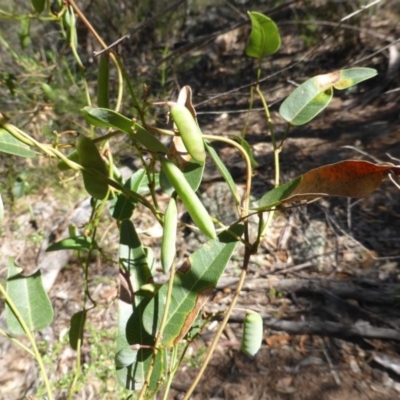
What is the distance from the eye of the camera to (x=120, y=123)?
35 centimetres

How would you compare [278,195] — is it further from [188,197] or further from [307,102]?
[307,102]

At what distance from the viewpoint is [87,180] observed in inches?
15.9

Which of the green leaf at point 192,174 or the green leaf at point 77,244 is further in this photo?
the green leaf at point 77,244

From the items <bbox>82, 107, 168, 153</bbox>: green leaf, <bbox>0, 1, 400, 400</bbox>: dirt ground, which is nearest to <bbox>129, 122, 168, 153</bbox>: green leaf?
<bbox>82, 107, 168, 153</bbox>: green leaf

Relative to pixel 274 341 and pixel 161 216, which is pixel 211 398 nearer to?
pixel 274 341

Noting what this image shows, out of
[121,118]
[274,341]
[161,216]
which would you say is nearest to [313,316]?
[274,341]

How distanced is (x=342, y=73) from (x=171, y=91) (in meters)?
2.26

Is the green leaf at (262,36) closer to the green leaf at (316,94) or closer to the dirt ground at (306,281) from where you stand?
the green leaf at (316,94)

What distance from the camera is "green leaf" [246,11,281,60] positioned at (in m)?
0.53

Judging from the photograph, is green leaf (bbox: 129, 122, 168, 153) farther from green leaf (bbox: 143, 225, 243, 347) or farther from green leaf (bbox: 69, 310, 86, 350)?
green leaf (bbox: 69, 310, 86, 350)

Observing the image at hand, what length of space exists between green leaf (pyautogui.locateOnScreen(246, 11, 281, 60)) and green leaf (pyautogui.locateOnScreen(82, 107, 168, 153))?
0.87 feet

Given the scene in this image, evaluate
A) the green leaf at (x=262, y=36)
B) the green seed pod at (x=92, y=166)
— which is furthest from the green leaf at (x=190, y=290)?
the green leaf at (x=262, y=36)

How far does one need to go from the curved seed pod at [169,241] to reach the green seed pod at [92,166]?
0.09 m

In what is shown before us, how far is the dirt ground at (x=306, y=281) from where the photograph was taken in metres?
1.20
